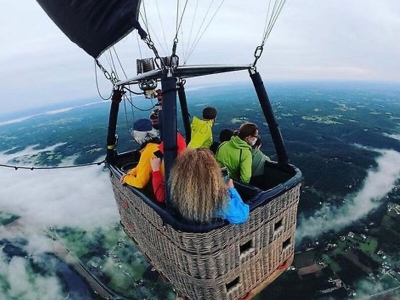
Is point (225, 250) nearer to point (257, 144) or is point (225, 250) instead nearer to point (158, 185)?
point (158, 185)

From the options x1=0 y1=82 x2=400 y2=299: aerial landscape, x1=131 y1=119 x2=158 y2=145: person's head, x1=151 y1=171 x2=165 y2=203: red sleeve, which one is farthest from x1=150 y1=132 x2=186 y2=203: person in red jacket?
x1=0 y1=82 x2=400 y2=299: aerial landscape

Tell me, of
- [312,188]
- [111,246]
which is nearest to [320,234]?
[312,188]

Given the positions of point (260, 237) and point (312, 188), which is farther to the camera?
point (312, 188)

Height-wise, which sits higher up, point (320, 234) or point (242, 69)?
point (242, 69)

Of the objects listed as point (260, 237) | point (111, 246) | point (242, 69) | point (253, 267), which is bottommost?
point (111, 246)

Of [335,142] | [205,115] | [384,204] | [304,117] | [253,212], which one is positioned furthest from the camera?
[304,117]

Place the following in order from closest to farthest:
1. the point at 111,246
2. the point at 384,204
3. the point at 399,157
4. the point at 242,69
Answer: the point at 242,69, the point at 111,246, the point at 384,204, the point at 399,157

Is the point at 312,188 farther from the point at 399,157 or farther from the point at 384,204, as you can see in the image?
the point at 399,157

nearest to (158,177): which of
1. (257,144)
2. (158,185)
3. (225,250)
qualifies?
(158,185)
